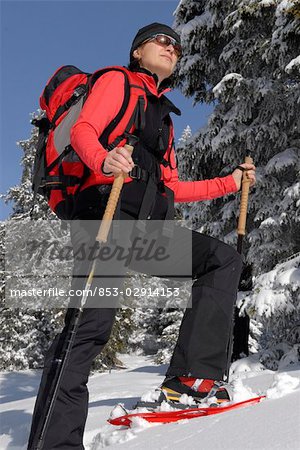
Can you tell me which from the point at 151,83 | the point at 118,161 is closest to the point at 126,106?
the point at 151,83

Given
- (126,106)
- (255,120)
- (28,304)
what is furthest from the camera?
(28,304)

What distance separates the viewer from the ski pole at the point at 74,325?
→ 2.39 m

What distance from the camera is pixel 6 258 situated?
21547 mm

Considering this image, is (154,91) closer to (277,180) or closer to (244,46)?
(277,180)

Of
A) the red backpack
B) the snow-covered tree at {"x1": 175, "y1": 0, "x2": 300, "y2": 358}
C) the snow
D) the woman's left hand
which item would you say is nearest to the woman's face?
the red backpack

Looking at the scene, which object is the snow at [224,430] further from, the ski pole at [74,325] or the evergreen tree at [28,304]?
the evergreen tree at [28,304]

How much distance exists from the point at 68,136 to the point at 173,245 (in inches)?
38.9

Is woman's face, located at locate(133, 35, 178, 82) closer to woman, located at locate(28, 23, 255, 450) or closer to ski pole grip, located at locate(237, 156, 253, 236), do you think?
woman, located at locate(28, 23, 255, 450)

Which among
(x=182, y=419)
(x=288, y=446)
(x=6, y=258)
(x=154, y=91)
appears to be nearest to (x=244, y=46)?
(x=154, y=91)

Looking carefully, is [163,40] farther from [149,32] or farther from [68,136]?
[68,136]

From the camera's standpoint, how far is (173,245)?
3.18m

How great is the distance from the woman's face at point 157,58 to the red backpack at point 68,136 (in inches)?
14.3

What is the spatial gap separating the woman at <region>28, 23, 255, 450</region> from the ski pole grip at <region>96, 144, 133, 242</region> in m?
0.06

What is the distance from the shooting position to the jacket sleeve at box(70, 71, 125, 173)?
8.50 ft
